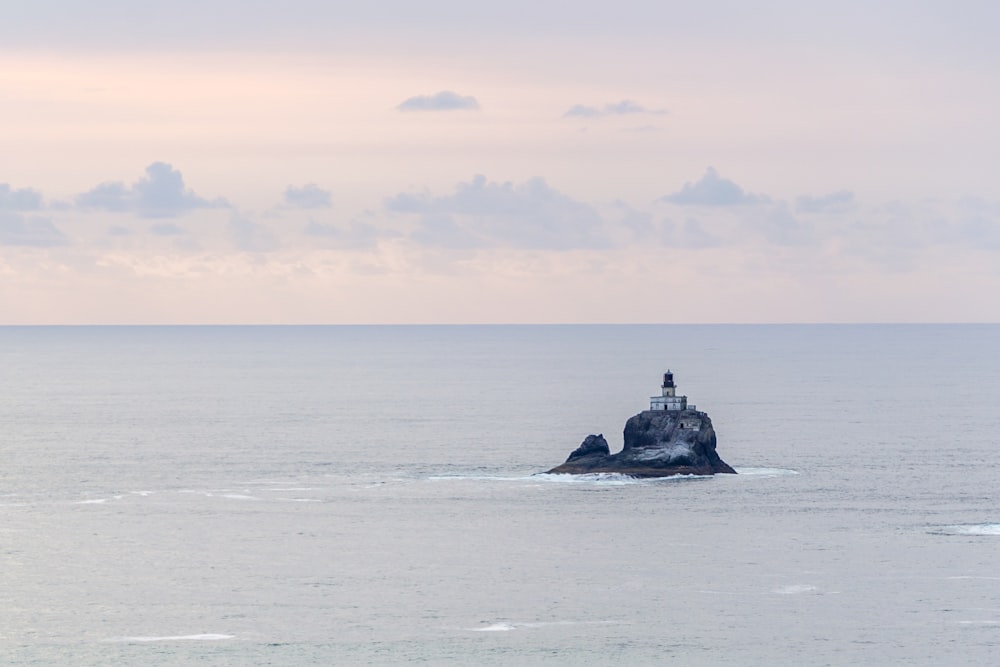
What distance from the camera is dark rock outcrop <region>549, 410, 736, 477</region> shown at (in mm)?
173125

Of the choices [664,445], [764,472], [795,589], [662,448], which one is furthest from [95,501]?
[795,589]

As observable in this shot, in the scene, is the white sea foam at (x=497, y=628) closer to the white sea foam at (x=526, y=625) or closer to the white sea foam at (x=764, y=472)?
the white sea foam at (x=526, y=625)

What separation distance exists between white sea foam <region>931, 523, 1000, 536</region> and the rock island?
33547 mm

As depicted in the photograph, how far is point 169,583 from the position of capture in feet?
403

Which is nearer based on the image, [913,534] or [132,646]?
A: [132,646]

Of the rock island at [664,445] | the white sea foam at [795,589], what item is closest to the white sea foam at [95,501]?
the rock island at [664,445]

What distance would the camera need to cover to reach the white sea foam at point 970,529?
467 feet

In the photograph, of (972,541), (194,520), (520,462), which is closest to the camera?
(972,541)

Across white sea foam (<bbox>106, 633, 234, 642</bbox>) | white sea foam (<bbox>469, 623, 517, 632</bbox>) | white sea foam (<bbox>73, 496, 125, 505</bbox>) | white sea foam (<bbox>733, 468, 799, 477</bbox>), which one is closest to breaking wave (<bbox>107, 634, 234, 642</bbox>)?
white sea foam (<bbox>106, 633, 234, 642</bbox>)

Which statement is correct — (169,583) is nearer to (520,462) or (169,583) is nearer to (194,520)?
(194,520)

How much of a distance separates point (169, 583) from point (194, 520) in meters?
27.6

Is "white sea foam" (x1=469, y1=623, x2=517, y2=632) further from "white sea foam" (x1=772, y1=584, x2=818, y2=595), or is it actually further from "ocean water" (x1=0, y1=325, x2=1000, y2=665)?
"white sea foam" (x1=772, y1=584, x2=818, y2=595)

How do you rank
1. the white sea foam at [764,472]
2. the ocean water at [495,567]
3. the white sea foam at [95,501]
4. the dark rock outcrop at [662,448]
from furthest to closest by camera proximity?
the white sea foam at [764,472], the dark rock outcrop at [662,448], the white sea foam at [95,501], the ocean water at [495,567]

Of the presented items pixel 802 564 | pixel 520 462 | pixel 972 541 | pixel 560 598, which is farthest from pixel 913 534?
pixel 520 462
